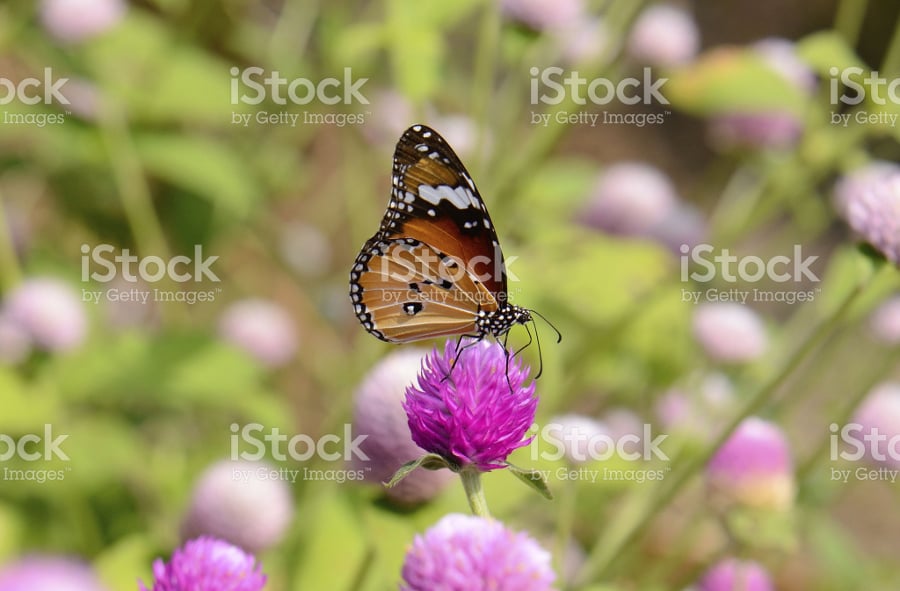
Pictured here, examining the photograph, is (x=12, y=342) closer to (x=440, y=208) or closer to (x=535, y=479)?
(x=440, y=208)

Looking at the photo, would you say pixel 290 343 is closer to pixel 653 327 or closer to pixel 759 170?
pixel 653 327

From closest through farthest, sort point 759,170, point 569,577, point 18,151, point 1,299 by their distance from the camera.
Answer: point 569,577
point 1,299
point 759,170
point 18,151

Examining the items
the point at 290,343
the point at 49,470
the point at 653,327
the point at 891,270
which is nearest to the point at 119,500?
the point at 49,470

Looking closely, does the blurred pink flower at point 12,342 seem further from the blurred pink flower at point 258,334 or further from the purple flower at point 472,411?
the purple flower at point 472,411

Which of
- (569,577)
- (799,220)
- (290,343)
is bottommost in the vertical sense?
(569,577)

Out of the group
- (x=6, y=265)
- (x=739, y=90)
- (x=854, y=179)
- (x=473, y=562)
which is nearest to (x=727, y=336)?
(x=854, y=179)

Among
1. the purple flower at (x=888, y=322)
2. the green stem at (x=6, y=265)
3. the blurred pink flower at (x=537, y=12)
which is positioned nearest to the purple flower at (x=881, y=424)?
the purple flower at (x=888, y=322)

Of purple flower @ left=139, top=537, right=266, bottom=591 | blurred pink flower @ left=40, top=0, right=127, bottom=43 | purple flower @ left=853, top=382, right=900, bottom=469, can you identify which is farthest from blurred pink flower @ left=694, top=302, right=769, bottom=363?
blurred pink flower @ left=40, top=0, right=127, bottom=43
